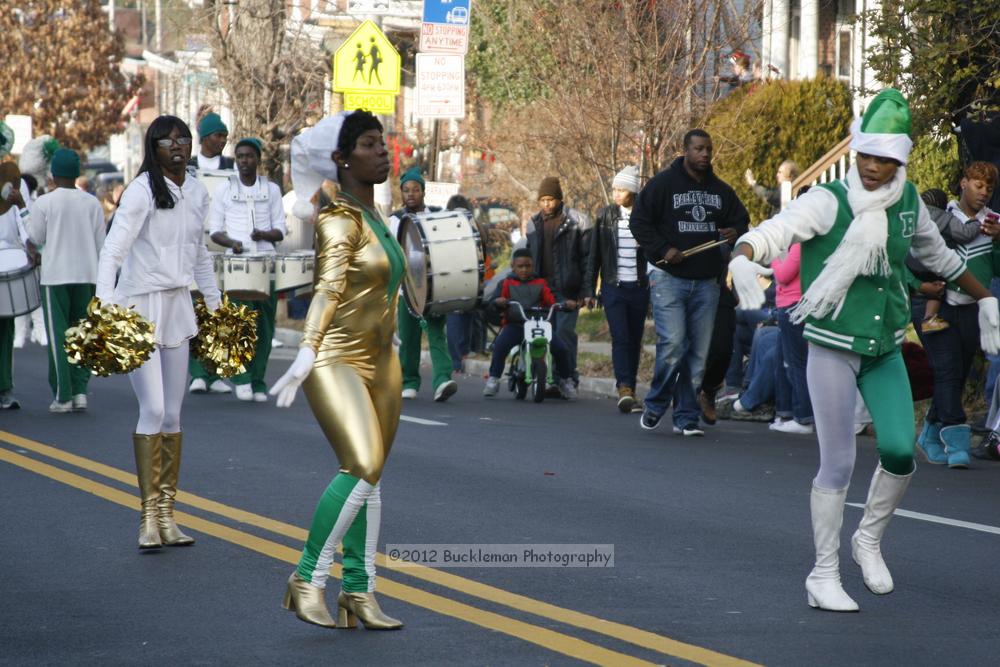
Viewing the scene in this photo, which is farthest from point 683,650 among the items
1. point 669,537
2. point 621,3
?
point 621,3

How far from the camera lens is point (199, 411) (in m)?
14.2

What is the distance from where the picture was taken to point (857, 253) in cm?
707

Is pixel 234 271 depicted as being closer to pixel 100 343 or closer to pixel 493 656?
pixel 100 343

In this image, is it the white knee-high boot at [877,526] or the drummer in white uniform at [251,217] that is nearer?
the white knee-high boot at [877,526]

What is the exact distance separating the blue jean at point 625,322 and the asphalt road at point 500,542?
5.98 ft

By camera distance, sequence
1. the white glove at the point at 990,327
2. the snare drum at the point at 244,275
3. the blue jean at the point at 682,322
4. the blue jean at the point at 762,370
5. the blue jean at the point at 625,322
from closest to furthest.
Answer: the white glove at the point at 990,327, the blue jean at the point at 682,322, the blue jean at the point at 762,370, the snare drum at the point at 244,275, the blue jean at the point at 625,322

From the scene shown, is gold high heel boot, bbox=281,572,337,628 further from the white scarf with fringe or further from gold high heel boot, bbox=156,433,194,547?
the white scarf with fringe

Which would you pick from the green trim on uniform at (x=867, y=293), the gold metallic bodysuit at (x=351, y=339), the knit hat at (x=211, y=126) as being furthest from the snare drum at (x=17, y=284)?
the green trim on uniform at (x=867, y=293)

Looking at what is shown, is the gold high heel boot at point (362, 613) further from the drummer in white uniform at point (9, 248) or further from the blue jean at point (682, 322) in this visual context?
the drummer in white uniform at point (9, 248)

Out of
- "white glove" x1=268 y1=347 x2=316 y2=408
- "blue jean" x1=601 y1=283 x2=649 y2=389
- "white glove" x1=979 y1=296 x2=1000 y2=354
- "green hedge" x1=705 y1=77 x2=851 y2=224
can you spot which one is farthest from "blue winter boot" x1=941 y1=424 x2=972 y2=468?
"green hedge" x1=705 y1=77 x2=851 y2=224

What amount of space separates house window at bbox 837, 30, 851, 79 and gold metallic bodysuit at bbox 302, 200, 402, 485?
2134cm

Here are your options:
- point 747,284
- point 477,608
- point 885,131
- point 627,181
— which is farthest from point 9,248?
point 747,284

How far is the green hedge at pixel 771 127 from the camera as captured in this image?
69.0ft

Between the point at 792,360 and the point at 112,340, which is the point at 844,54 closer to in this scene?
the point at 792,360
